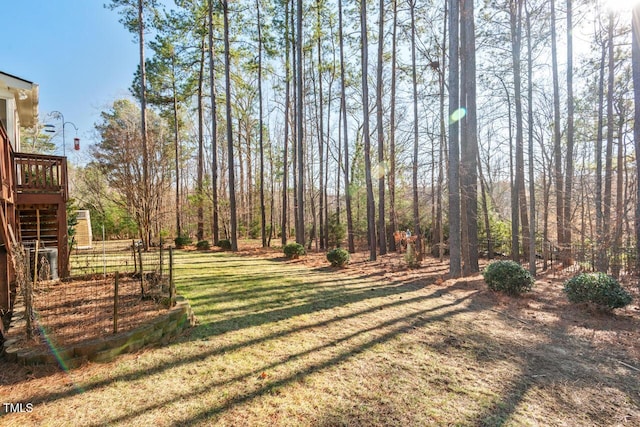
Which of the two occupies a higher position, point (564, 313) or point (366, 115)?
point (366, 115)

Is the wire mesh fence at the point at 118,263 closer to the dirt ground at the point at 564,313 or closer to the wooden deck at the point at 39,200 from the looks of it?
the wooden deck at the point at 39,200

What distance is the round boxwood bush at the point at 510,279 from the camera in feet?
20.6

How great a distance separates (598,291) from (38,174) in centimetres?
1133

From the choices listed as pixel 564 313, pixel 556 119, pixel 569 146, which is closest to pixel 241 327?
pixel 564 313

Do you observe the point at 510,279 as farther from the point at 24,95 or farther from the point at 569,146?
the point at 24,95

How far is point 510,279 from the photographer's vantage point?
6.29 m

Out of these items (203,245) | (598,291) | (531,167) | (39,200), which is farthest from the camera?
(203,245)

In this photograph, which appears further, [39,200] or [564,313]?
[39,200]

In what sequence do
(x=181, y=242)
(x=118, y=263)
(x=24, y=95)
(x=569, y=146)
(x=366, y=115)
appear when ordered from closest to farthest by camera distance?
(x=24, y=95) < (x=118, y=263) < (x=569, y=146) < (x=366, y=115) < (x=181, y=242)

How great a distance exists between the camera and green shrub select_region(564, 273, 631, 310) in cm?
514

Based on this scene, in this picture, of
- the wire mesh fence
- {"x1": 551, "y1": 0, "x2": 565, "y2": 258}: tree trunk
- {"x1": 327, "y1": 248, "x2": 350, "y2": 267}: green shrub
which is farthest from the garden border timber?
{"x1": 551, "y1": 0, "x2": 565, "y2": 258}: tree trunk

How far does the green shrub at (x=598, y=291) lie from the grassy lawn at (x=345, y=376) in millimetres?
1250

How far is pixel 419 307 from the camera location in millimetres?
5453

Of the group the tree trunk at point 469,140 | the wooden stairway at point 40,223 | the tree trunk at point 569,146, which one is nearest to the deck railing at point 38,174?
the wooden stairway at point 40,223
